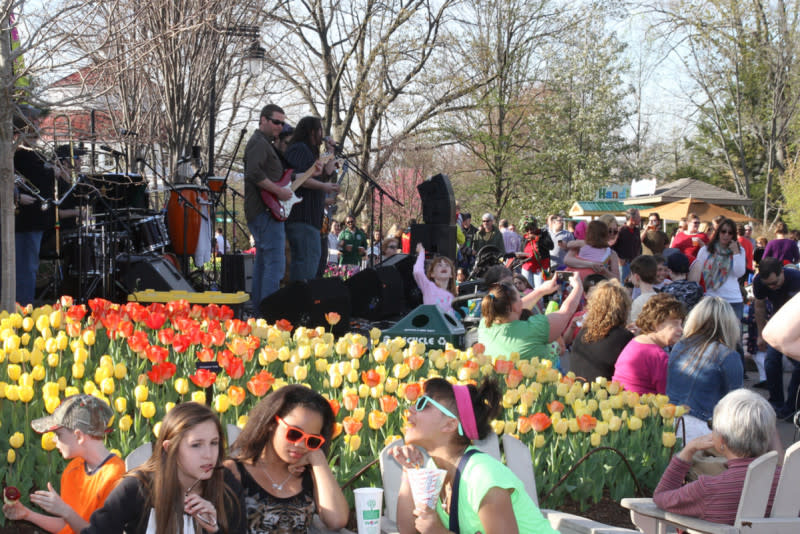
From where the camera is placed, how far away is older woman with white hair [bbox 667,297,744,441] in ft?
17.4

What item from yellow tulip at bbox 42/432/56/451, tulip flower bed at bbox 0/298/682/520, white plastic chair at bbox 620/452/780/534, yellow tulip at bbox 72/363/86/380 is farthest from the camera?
yellow tulip at bbox 72/363/86/380

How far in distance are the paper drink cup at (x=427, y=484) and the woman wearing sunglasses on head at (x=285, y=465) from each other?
1.44 ft

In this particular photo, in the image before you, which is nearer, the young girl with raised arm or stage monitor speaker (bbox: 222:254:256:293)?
the young girl with raised arm

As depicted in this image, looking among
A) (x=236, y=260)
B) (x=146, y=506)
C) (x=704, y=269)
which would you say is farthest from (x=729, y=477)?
(x=236, y=260)

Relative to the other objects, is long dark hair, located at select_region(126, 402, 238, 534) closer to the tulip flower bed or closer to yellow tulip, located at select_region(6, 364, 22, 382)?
the tulip flower bed

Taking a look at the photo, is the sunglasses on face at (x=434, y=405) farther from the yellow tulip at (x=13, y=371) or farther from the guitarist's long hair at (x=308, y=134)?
the guitarist's long hair at (x=308, y=134)

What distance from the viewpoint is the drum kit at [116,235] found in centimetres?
945

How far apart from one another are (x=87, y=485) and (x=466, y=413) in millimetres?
1409

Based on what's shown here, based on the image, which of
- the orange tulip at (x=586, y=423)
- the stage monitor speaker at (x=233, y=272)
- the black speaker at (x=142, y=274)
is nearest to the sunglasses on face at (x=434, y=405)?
the orange tulip at (x=586, y=423)

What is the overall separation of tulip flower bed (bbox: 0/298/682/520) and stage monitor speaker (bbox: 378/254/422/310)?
578cm

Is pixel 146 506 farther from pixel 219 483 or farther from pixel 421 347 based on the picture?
pixel 421 347

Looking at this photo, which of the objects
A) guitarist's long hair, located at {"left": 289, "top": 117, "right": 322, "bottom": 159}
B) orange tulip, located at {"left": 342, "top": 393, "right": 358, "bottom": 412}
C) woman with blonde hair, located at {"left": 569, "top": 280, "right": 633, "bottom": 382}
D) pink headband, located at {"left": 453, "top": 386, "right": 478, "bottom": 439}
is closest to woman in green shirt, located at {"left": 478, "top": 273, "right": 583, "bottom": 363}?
woman with blonde hair, located at {"left": 569, "top": 280, "right": 633, "bottom": 382}

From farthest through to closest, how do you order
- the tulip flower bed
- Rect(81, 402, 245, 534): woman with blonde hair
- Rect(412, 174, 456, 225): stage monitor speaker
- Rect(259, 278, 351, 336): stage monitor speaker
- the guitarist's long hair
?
1. Rect(412, 174, 456, 225): stage monitor speaker
2. the guitarist's long hair
3. Rect(259, 278, 351, 336): stage monitor speaker
4. the tulip flower bed
5. Rect(81, 402, 245, 534): woman with blonde hair

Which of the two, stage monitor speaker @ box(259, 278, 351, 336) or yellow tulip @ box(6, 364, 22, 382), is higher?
yellow tulip @ box(6, 364, 22, 382)
